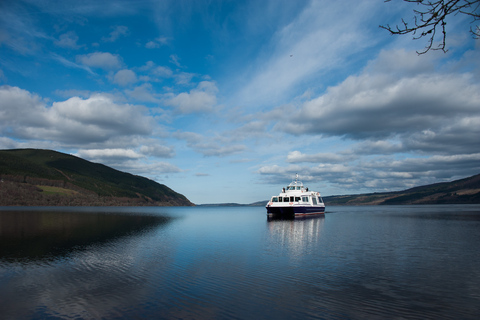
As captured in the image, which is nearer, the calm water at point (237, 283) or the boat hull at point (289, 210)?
the calm water at point (237, 283)

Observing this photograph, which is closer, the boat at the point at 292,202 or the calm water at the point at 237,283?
the calm water at the point at 237,283

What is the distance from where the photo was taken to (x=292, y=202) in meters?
87.7

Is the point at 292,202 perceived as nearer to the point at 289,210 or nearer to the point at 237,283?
the point at 289,210

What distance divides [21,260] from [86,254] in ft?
17.7

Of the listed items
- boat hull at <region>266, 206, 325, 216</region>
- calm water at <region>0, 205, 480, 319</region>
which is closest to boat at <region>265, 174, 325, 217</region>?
boat hull at <region>266, 206, 325, 216</region>

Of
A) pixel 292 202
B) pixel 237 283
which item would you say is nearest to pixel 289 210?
pixel 292 202

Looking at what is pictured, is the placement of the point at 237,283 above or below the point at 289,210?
below

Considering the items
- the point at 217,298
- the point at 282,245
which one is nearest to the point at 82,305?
the point at 217,298

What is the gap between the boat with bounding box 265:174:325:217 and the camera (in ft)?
291

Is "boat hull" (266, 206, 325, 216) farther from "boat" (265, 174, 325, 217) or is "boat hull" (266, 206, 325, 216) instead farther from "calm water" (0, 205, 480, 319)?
"calm water" (0, 205, 480, 319)

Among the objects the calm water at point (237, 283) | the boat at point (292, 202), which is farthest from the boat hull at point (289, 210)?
the calm water at point (237, 283)

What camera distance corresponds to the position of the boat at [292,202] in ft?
291

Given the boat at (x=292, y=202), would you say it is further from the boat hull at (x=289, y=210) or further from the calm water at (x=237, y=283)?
the calm water at (x=237, y=283)

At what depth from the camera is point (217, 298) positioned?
16078 mm
